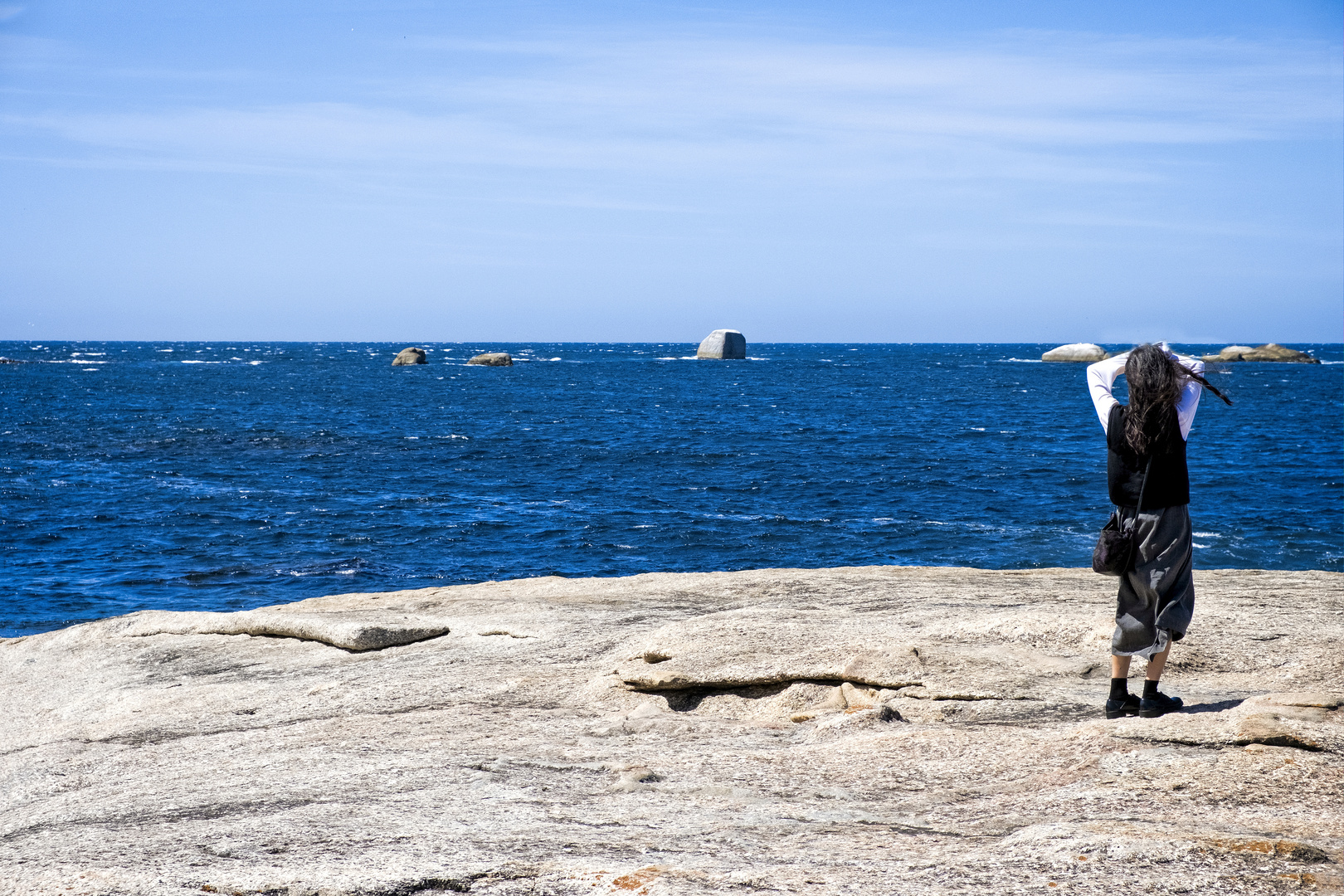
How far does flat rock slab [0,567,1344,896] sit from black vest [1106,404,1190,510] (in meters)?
1.05

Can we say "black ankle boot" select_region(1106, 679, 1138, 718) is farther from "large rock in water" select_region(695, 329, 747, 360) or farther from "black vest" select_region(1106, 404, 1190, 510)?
"large rock in water" select_region(695, 329, 747, 360)

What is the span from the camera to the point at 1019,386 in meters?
84.4

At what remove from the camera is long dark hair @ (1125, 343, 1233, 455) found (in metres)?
4.96

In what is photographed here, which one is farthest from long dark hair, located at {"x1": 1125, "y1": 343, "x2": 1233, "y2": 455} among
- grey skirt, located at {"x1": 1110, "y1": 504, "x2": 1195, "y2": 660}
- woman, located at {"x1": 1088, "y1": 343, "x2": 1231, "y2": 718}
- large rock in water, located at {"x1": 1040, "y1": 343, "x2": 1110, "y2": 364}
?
large rock in water, located at {"x1": 1040, "y1": 343, "x2": 1110, "y2": 364}

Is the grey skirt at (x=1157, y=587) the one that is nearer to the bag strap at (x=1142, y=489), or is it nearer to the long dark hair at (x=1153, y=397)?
the bag strap at (x=1142, y=489)


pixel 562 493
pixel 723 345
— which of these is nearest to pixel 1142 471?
pixel 562 493

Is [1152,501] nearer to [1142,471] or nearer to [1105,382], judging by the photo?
[1142,471]

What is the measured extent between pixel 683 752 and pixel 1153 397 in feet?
9.26

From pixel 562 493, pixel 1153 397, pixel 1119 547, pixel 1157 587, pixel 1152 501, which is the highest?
pixel 1153 397

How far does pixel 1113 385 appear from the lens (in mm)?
5332

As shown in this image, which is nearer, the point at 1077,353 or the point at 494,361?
the point at 494,361

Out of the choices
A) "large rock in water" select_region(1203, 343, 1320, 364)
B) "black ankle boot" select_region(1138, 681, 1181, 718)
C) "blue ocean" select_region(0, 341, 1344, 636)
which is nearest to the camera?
"black ankle boot" select_region(1138, 681, 1181, 718)

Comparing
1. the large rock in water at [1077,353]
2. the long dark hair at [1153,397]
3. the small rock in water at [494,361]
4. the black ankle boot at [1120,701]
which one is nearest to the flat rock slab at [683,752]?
the black ankle boot at [1120,701]

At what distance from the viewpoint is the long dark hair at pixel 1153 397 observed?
195 inches
